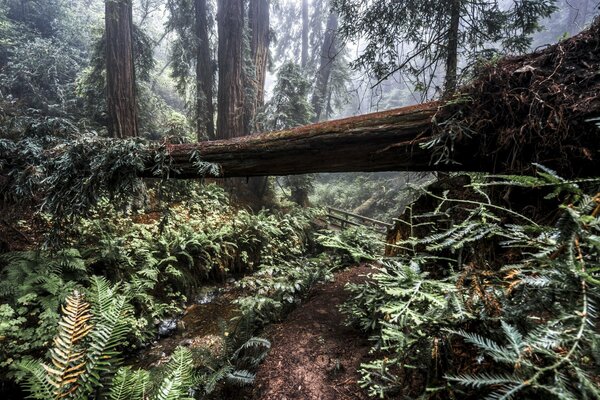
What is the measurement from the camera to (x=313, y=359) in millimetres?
2766

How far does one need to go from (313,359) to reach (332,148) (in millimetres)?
2164

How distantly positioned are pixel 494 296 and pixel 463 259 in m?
1.42

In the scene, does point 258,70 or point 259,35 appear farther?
point 259,35

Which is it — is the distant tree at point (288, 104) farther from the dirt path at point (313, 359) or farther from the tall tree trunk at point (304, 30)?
the tall tree trunk at point (304, 30)

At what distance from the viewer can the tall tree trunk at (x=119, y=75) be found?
24.9 ft

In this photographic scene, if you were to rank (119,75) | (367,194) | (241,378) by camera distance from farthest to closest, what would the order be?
1. (367,194)
2. (119,75)
3. (241,378)

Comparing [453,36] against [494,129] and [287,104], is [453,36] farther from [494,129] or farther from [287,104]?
[287,104]

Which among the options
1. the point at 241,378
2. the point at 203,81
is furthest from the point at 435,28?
the point at 203,81

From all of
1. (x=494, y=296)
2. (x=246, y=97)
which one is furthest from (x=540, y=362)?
(x=246, y=97)

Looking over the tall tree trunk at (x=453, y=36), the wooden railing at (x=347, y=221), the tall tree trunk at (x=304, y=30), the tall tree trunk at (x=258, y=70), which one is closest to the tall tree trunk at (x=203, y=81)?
the tall tree trunk at (x=258, y=70)

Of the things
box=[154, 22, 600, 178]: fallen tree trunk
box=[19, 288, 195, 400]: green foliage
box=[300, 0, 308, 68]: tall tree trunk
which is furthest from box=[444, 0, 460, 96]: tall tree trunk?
box=[300, 0, 308, 68]: tall tree trunk

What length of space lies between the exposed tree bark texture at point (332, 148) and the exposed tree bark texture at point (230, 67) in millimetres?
5870

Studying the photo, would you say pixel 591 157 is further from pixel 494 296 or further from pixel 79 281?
pixel 79 281

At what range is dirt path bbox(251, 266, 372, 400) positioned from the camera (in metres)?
2.39
